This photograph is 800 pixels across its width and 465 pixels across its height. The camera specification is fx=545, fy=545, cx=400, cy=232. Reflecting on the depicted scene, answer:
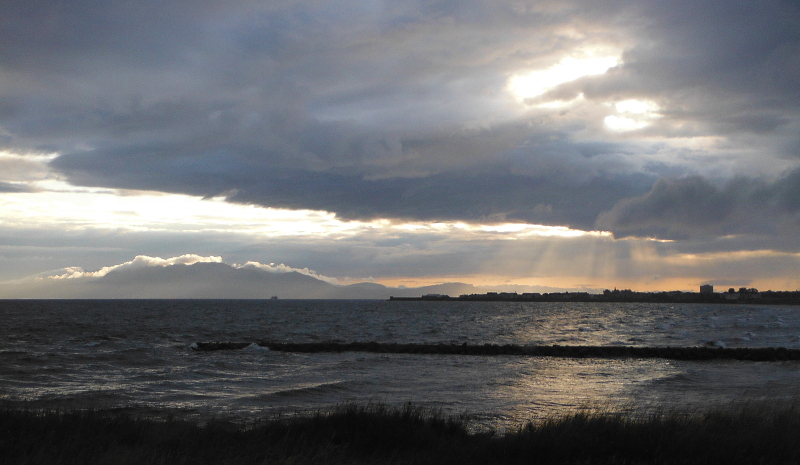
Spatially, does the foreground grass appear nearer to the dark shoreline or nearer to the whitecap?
the dark shoreline

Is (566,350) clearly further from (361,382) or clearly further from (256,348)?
(256,348)

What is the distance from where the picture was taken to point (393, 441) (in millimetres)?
13172

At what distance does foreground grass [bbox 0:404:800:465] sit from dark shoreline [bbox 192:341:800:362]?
29309 millimetres

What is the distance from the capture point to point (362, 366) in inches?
1379

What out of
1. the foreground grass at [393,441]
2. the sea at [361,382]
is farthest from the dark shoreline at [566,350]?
the foreground grass at [393,441]

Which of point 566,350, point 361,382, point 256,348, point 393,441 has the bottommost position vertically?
point 256,348

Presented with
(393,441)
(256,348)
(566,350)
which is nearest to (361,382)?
(393,441)

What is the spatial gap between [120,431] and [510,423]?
11309 millimetres

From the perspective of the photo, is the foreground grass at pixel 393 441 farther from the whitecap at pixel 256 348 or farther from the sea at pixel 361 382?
the whitecap at pixel 256 348

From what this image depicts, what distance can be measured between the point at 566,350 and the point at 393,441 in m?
34.0

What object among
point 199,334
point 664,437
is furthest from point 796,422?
Answer: point 199,334

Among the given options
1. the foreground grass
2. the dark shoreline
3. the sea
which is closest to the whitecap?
the sea

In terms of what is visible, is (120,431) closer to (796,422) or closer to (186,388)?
(186,388)

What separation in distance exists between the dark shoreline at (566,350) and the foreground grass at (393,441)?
2931 centimetres
